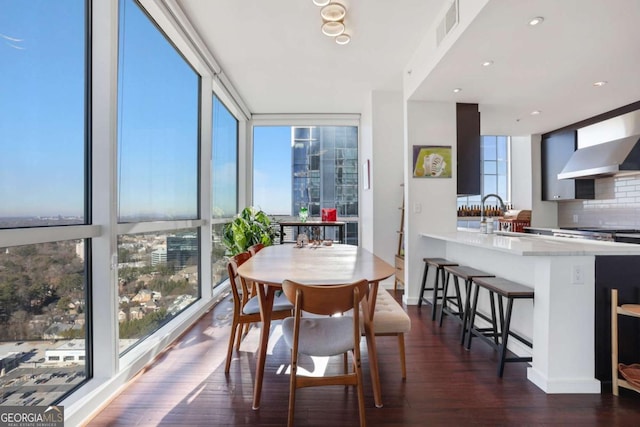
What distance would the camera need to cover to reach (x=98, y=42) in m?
1.96

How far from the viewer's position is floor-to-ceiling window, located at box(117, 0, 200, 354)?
2309 millimetres

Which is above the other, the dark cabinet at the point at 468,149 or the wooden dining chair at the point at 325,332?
the dark cabinet at the point at 468,149

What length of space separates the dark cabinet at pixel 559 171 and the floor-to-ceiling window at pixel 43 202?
5974 millimetres

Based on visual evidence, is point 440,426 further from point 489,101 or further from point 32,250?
point 489,101

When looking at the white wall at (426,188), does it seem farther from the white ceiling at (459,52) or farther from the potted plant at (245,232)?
the potted plant at (245,232)

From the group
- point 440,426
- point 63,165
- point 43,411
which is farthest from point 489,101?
point 43,411

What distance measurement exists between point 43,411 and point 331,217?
3518 mm

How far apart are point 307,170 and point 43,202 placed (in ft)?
14.5

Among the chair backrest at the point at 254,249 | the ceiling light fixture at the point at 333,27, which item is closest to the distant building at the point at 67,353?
the chair backrest at the point at 254,249

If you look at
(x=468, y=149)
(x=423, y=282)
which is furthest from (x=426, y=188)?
(x=423, y=282)

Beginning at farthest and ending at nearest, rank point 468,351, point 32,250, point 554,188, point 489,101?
1. point 554,188
2. point 489,101
3. point 468,351
4. point 32,250

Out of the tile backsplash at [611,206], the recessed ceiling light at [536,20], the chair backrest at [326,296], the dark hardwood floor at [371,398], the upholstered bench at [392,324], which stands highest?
the recessed ceiling light at [536,20]

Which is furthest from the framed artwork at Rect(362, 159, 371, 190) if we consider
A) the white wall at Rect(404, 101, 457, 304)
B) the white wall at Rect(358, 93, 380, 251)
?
the white wall at Rect(404, 101, 457, 304)

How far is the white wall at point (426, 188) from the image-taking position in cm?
380
